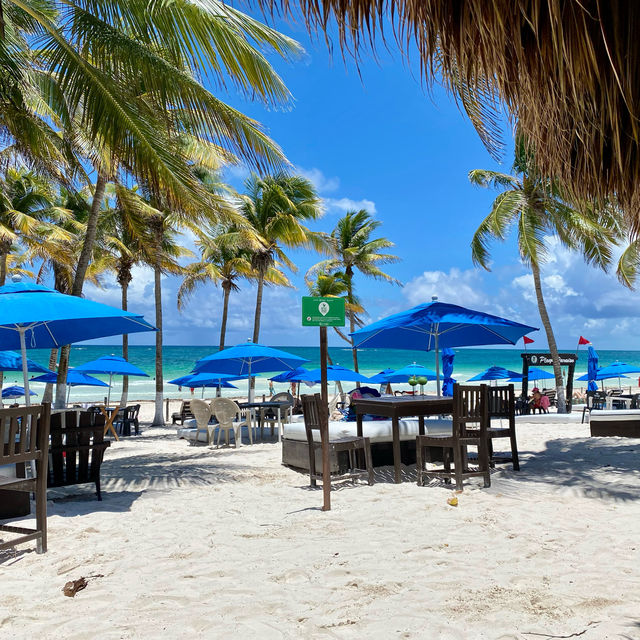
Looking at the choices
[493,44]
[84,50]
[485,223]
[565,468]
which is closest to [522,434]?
[565,468]

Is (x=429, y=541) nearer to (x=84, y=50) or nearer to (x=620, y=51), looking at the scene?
(x=620, y=51)

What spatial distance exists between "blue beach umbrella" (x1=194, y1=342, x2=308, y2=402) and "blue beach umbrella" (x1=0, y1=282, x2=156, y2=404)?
13.8ft

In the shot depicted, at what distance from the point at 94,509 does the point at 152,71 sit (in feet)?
15.7

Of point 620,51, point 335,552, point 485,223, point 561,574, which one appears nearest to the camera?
point 620,51

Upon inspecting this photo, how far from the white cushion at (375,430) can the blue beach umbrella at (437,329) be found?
94cm

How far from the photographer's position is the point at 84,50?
21.8 feet

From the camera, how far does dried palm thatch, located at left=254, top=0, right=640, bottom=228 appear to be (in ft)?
5.91

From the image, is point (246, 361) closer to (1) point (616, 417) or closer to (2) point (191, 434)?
(2) point (191, 434)

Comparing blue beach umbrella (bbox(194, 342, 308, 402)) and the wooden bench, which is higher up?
blue beach umbrella (bbox(194, 342, 308, 402))

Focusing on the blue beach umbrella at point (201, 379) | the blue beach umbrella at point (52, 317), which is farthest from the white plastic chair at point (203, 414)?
the blue beach umbrella at point (52, 317)

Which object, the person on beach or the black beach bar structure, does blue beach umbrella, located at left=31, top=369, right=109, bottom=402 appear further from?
the person on beach

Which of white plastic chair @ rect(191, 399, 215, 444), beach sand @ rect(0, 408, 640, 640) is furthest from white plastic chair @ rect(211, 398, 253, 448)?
beach sand @ rect(0, 408, 640, 640)

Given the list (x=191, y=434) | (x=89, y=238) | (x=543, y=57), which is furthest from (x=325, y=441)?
(x=89, y=238)

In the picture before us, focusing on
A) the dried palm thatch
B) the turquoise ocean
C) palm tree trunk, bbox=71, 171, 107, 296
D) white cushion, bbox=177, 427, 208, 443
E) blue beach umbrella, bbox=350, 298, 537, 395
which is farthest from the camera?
the turquoise ocean
